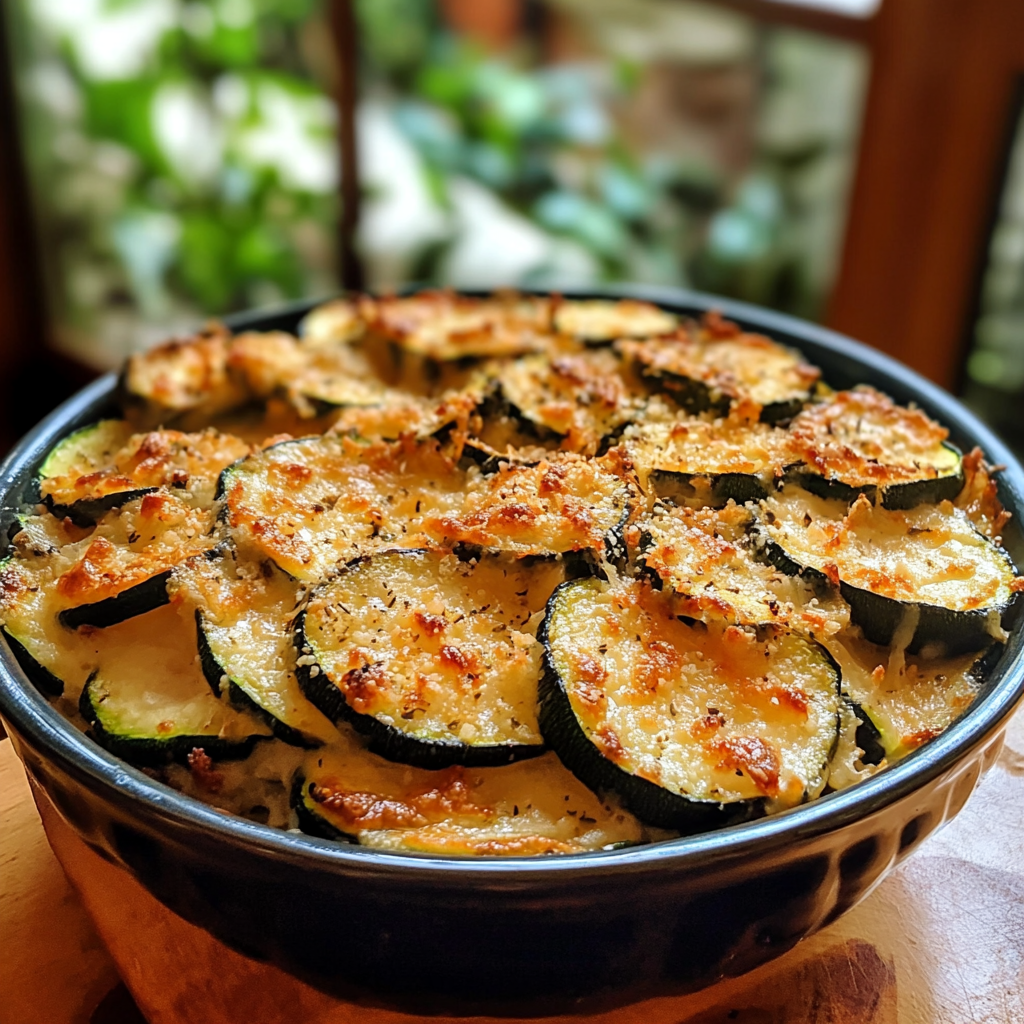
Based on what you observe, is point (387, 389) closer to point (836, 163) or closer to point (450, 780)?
point (450, 780)

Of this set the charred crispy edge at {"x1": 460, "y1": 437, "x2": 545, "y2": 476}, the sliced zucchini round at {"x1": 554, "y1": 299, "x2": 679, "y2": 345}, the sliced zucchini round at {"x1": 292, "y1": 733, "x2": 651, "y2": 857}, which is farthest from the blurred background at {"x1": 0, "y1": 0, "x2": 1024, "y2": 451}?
the sliced zucchini round at {"x1": 292, "y1": 733, "x2": 651, "y2": 857}

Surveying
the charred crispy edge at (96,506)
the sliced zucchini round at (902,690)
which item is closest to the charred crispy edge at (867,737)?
the sliced zucchini round at (902,690)

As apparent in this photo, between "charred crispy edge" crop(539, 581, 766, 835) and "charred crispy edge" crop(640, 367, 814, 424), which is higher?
"charred crispy edge" crop(640, 367, 814, 424)

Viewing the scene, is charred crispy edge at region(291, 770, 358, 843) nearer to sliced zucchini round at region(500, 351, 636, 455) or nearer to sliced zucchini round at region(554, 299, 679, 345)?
sliced zucchini round at region(500, 351, 636, 455)

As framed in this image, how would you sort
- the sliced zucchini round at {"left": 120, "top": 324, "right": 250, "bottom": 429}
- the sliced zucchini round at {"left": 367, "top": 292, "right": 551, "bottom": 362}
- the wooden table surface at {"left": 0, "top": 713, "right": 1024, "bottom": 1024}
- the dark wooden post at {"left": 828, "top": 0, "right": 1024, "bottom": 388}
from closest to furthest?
the wooden table surface at {"left": 0, "top": 713, "right": 1024, "bottom": 1024}, the sliced zucchini round at {"left": 120, "top": 324, "right": 250, "bottom": 429}, the sliced zucchini round at {"left": 367, "top": 292, "right": 551, "bottom": 362}, the dark wooden post at {"left": 828, "top": 0, "right": 1024, "bottom": 388}

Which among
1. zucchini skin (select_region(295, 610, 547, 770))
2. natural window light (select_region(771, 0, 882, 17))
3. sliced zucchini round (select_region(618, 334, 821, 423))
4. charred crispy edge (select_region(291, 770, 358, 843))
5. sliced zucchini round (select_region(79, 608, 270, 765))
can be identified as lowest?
charred crispy edge (select_region(291, 770, 358, 843))

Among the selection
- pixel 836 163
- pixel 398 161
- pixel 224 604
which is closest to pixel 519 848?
pixel 224 604
